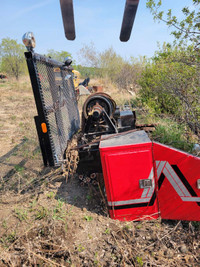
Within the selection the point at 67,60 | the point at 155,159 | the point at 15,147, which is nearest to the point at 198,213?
the point at 155,159

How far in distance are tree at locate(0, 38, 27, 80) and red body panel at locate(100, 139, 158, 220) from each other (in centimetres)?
3023

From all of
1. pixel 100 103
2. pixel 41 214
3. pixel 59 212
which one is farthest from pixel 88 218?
pixel 100 103

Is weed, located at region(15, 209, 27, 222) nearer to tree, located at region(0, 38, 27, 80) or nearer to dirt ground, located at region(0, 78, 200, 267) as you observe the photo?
dirt ground, located at region(0, 78, 200, 267)

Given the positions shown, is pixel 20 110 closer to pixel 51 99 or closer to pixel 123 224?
pixel 51 99

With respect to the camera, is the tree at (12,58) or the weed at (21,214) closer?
the weed at (21,214)

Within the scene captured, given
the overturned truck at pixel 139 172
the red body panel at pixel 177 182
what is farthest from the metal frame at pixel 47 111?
the red body panel at pixel 177 182

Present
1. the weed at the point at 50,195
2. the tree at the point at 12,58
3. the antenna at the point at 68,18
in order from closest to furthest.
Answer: the antenna at the point at 68,18
the weed at the point at 50,195
the tree at the point at 12,58

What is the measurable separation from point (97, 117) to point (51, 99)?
0.91 meters

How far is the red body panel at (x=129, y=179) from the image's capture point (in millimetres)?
2578

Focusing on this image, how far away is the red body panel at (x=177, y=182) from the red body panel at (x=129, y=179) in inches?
4.5


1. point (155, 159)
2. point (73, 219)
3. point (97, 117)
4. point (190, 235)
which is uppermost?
point (97, 117)

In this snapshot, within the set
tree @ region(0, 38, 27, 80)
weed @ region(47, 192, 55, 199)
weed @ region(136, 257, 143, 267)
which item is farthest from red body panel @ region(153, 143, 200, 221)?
tree @ region(0, 38, 27, 80)

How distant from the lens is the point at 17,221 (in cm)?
291

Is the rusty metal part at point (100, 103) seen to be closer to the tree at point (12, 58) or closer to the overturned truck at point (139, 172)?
the overturned truck at point (139, 172)
